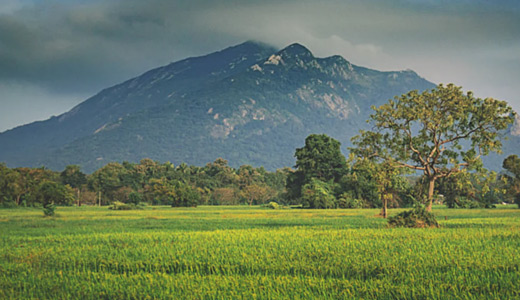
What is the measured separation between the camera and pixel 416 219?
23781mm

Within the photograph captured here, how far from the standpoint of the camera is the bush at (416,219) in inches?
933

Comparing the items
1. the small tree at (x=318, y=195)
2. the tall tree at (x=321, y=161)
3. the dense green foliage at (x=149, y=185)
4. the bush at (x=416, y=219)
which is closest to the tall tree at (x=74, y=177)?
the dense green foliage at (x=149, y=185)

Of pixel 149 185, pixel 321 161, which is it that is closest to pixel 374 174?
pixel 321 161

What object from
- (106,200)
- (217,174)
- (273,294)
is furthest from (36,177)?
(273,294)

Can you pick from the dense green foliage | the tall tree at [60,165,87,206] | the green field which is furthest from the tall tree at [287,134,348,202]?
the green field

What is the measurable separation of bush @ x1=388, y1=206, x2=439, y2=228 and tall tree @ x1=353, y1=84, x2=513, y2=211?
12.7 metres

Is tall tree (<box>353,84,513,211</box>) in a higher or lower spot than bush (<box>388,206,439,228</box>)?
higher

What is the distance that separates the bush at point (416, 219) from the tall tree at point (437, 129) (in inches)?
501

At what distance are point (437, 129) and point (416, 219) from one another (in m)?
15.3

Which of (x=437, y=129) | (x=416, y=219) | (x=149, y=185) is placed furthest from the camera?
(x=149, y=185)

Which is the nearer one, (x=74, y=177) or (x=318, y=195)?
(x=318, y=195)

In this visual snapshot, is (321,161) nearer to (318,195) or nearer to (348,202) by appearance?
(348,202)

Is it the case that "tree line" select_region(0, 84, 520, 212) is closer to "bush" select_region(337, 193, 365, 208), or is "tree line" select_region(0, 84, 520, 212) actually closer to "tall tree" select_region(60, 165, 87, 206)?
"bush" select_region(337, 193, 365, 208)

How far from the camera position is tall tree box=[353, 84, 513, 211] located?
36031 millimetres
